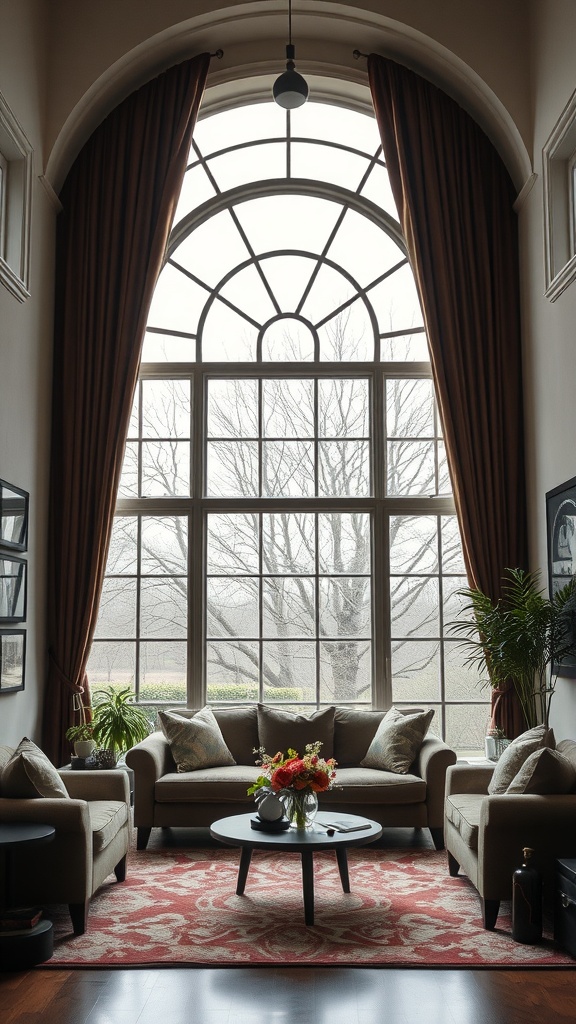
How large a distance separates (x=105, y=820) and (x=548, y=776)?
2306 mm

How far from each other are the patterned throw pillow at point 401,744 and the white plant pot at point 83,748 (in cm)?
194

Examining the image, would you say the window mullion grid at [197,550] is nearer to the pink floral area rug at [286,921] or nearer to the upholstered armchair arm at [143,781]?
the upholstered armchair arm at [143,781]

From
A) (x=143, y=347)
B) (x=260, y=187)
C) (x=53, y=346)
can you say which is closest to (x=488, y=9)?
(x=260, y=187)

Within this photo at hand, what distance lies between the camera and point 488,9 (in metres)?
7.36

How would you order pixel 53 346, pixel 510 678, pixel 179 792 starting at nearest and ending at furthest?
1. pixel 179 792
2. pixel 510 678
3. pixel 53 346

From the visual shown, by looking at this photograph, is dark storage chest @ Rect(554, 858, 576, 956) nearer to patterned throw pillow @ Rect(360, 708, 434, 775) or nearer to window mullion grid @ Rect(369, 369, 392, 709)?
patterned throw pillow @ Rect(360, 708, 434, 775)

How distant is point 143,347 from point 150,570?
178 centimetres

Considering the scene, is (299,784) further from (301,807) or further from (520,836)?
(520,836)

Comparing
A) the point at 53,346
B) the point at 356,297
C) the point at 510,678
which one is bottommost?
the point at 510,678

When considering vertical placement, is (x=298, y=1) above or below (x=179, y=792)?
above

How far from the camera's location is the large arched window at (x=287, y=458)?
25.0 ft

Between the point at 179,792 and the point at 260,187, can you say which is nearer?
the point at 179,792

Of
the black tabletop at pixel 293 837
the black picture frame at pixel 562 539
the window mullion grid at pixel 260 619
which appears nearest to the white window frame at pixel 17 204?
the window mullion grid at pixel 260 619

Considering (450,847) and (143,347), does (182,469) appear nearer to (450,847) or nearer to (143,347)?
(143,347)
